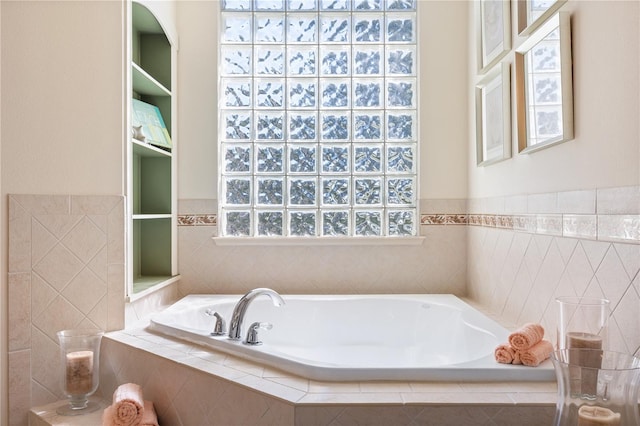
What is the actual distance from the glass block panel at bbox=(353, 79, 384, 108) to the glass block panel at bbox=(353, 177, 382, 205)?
0.48 metres

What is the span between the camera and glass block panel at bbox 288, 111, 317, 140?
9.36ft

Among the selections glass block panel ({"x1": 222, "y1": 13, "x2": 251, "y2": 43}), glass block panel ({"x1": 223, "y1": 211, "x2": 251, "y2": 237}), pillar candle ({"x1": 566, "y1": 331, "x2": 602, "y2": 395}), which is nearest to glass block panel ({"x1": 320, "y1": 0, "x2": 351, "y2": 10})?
glass block panel ({"x1": 222, "y1": 13, "x2": 251, "y2": 43})

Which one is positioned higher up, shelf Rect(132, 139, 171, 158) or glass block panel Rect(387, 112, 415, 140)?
glass block panel Rect(387, 112, 415, 140)

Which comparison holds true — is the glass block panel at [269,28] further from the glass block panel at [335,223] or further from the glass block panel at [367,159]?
the glass block panel at [335,223]

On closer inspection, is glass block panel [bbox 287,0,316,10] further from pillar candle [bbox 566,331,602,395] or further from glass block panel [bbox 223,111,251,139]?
pillar candle [bbox 566,331,602,395]

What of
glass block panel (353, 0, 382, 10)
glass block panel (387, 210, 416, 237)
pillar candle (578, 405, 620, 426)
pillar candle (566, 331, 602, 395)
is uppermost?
glass block panel (353, 0, 382, 10)

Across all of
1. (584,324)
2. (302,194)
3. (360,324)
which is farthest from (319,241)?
(584,324)

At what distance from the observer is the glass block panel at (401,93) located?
9.36ft

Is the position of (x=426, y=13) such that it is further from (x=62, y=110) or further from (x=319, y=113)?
(x=62, y=110)

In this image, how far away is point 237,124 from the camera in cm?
286

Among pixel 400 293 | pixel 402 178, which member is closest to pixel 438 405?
pixel 400 293

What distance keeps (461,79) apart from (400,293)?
4.56 ft

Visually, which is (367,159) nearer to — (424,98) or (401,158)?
(401,158)

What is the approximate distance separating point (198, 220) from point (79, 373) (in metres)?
1.21
